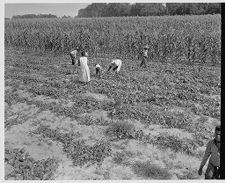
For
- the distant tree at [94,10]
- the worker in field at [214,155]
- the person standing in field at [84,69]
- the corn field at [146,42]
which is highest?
the distant tree at [94,10]

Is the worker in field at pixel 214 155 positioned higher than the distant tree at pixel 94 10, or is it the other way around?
the distant tree at pixel 94 10

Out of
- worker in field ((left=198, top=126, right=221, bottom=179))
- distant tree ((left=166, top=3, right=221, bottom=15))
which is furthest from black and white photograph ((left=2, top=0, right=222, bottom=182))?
distant tree ((left=166, top=3, right=221, bottom=15))

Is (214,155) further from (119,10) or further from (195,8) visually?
(119,10)

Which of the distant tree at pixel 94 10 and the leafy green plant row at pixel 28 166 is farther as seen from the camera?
the distant tree at pixel 94 10

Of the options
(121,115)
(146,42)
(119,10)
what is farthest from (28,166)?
(119,10)

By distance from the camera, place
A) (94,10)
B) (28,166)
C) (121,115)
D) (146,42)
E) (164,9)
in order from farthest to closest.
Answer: (94,10) < (164,9) < (146,42) < (121,115) < (28,166)

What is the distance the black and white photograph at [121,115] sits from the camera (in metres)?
5.70

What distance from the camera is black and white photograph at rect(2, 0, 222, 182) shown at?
18.7 ft

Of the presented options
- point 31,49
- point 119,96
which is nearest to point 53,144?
point 119,96

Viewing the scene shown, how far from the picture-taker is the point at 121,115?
311 inches

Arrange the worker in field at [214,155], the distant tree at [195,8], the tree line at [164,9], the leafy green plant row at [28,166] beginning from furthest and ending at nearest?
1. the tree line at [164,9]
2. the distant tree at [195,8]
3. the leafy green plant row at [28,166]
4. the worker in field at [214,155]

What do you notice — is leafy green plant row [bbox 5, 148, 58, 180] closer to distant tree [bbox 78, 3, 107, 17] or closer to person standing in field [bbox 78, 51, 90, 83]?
person standing in field [bbox 78, 51, 90, 83]

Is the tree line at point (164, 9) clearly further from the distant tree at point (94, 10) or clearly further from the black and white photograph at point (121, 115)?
the black and white photograph at point (121, 115)

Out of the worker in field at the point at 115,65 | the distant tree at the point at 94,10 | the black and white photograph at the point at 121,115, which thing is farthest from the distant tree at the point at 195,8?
the distant tree at the point at 94,10
